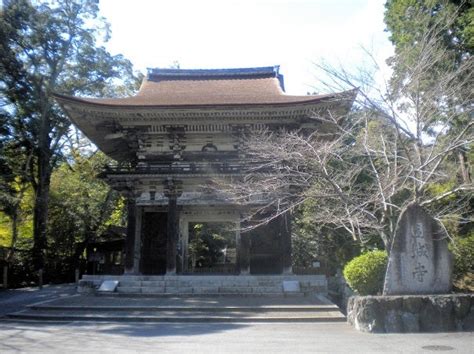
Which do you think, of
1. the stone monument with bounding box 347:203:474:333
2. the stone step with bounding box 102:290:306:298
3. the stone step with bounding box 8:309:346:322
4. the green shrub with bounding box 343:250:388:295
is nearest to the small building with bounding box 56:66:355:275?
the stone step with bounding box 102:290:306:298

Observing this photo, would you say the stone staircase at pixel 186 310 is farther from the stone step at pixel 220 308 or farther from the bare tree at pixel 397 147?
the bare tree at pixel 397 147

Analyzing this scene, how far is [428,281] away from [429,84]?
4.96 metres

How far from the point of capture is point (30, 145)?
896 inches

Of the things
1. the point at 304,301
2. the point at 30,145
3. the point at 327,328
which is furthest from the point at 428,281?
the point at 30,145

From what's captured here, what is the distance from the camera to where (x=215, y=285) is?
13.5 m

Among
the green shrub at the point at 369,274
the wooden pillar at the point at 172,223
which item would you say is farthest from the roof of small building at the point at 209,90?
the green shrub at the point at 369,274

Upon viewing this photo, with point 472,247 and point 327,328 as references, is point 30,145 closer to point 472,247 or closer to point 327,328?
point 327,328

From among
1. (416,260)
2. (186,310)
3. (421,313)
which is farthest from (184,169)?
(421,313)

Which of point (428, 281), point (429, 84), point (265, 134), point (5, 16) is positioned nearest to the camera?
point (428, 281)

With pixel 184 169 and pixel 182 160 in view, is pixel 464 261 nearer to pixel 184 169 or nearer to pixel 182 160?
pixel 184 169

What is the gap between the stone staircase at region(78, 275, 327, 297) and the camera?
13156 mm

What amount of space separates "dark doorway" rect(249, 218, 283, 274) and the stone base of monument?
24.2 feet

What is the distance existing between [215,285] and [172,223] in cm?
276

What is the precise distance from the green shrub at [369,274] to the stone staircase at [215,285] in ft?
8.64
